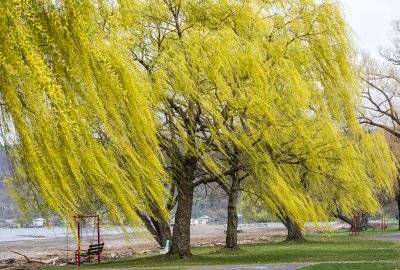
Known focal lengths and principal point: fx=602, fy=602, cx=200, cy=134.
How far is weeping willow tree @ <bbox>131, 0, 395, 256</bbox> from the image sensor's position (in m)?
15.1

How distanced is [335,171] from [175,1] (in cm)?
711

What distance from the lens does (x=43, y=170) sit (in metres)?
5.22

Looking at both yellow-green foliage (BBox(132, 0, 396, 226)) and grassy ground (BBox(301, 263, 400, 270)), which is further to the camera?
grassy ground (BBox(301, 263, 400, 270))

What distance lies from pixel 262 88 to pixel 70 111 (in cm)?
1000

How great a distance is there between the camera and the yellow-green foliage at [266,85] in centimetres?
1506

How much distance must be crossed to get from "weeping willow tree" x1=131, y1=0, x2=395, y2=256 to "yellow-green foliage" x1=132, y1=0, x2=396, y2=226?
0.10ft

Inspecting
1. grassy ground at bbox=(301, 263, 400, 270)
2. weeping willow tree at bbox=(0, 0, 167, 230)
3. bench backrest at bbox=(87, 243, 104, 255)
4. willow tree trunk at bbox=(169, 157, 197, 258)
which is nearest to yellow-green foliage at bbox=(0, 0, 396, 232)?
weeping willow tree at bbox=(0, 0, 167, 230)

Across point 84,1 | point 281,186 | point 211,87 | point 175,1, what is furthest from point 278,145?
point 84,1

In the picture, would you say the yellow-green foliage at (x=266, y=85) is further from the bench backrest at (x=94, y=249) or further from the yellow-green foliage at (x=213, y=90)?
the bench backrest at (x=94, y=249)

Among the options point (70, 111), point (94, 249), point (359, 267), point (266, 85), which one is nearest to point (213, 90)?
point (266, 85)

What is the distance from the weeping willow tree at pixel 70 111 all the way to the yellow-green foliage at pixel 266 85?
825 centimetres

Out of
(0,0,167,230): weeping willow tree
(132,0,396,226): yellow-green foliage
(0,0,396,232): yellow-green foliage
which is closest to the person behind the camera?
(0,0,167,230): weeping willow tree

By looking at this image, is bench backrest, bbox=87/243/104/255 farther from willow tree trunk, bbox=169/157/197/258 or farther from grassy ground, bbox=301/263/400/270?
grassy ground, bbox=301/263/400/270

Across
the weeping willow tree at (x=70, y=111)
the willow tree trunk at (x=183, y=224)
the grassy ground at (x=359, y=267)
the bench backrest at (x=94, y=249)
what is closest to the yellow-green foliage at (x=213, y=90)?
the weeping willow tree at (x=70, y=111)
